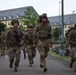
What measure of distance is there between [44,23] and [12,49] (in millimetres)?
1562

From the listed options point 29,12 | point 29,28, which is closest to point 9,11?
point 29,12

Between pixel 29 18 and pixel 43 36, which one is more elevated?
pixel 43 36

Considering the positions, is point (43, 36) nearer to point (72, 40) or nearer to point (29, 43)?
point (72, 40)

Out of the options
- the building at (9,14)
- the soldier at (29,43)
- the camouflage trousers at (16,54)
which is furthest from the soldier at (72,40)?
the building at (9,14)

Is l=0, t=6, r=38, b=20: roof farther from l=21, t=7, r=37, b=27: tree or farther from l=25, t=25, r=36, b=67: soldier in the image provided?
l=25, t=25, r=36, b=67: soldier

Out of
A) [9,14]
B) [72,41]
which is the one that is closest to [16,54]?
[72,41]

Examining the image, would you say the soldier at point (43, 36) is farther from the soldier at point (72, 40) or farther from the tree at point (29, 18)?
the tree at point (29, 18)

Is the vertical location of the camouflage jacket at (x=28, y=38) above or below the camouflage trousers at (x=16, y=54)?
above

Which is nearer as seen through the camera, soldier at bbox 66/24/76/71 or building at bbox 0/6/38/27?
soldier at bbox 66/24/76/71

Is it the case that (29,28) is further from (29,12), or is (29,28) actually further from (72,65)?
(29,12)

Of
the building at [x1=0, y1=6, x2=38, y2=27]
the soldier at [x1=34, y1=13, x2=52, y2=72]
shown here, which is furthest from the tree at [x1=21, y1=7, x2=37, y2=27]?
the building at [x1=0, y1=6, x2=38, y2=27]

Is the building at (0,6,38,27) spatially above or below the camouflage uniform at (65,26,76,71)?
below

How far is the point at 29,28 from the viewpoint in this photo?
16906 millimetres

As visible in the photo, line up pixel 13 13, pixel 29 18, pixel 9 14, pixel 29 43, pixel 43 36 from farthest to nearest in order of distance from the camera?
pixel 9 14 < pixel 13 13 < pixel 29 18 < pixel 29 43 < pixel 43 36
